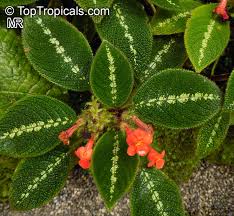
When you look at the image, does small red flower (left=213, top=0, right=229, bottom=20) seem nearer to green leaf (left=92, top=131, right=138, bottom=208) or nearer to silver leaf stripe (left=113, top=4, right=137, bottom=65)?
silver leaf stripe (left=113, top=4, right=137, bottom=65)

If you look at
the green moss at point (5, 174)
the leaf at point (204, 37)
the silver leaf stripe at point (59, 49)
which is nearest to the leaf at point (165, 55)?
the leaf at point (204, 37)

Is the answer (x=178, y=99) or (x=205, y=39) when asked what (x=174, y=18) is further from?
(x=178, y=99)

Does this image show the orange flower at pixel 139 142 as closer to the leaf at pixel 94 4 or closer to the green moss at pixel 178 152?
the leaf at pixel 94 4

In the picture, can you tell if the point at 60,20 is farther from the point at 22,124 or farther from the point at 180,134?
the point at 180,134

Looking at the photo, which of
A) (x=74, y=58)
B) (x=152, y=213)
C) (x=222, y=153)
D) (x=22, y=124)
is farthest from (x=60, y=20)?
(x=222, y=153)

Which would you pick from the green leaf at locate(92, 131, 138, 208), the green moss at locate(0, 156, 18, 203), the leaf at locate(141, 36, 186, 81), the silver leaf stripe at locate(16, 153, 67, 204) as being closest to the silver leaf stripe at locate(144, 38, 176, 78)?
the leaf at locate(141, 36, 186, 81)
